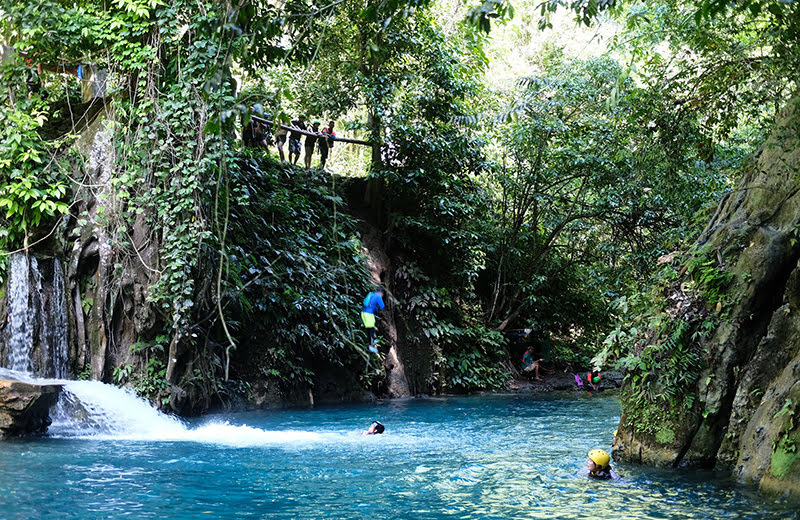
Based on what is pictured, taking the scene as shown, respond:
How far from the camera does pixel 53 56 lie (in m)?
12.5

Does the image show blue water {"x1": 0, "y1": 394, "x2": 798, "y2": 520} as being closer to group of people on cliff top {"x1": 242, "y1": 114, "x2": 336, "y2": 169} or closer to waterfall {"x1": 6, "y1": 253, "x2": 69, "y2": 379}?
waterfall {"x1": 6, "y1": 253, "x2": 69, "y2": 379}

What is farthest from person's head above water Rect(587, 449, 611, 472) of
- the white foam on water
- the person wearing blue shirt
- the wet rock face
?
the person wearing blue shirt

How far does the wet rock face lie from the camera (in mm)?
9508

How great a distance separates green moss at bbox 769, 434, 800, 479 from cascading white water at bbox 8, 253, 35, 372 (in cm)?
1048

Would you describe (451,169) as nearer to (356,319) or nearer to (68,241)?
(356,319)

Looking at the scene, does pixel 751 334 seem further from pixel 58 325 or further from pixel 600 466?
pixel 58 325

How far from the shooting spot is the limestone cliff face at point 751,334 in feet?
24.3

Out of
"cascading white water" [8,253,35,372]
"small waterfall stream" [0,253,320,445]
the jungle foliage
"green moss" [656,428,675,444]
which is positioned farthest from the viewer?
"cascading white water" [8,253,35,372]

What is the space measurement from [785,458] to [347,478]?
414cm

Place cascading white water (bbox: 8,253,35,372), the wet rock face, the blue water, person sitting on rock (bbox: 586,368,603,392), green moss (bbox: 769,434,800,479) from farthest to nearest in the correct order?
person sitting on rock (bbox: 586,368,603,392) < cascading white water (bbox: 8,253,35,372) < the wet rock face < green moss (bbox: 769,434,800,479) < the blue water

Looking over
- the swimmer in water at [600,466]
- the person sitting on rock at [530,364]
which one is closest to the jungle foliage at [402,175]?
the person sitting on rock at [530,364]

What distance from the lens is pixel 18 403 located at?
9.52 metres

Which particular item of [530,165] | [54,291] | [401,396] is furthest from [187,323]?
[530,165]

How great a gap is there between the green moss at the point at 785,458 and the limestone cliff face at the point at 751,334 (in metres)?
0.38
